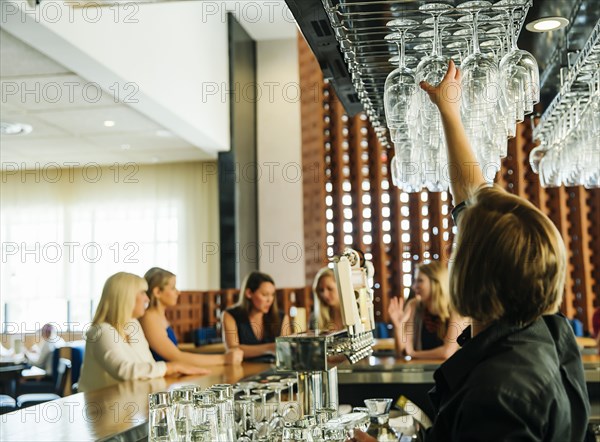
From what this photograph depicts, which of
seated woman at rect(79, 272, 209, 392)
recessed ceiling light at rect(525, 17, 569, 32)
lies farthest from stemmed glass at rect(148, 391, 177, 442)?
seated woman at rect(79, 272, 209, 392)

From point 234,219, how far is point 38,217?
3.13 m

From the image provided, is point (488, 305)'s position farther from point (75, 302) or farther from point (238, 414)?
point (75, 302)

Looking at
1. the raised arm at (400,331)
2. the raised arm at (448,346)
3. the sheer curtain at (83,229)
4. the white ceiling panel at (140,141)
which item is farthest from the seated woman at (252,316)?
the sheer curtain at (83,229)

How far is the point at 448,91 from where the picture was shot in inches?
73.7

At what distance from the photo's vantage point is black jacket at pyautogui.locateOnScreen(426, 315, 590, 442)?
1.12 m

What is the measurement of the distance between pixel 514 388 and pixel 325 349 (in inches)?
35.5

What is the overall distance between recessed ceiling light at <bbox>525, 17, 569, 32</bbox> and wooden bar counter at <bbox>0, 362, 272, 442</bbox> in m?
1.58

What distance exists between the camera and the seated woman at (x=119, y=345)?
323 centimetres

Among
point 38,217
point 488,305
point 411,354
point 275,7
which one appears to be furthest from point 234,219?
point 488,305

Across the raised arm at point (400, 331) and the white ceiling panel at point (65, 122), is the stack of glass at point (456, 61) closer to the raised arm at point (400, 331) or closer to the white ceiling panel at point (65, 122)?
the raised arm at point (400, 331)

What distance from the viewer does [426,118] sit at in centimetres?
208

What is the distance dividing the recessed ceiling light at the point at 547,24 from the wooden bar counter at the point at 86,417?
62.2 inches

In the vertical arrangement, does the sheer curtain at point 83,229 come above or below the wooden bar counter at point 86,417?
above

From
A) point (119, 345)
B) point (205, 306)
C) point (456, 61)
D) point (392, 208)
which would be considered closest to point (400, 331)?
point (119, 345)
